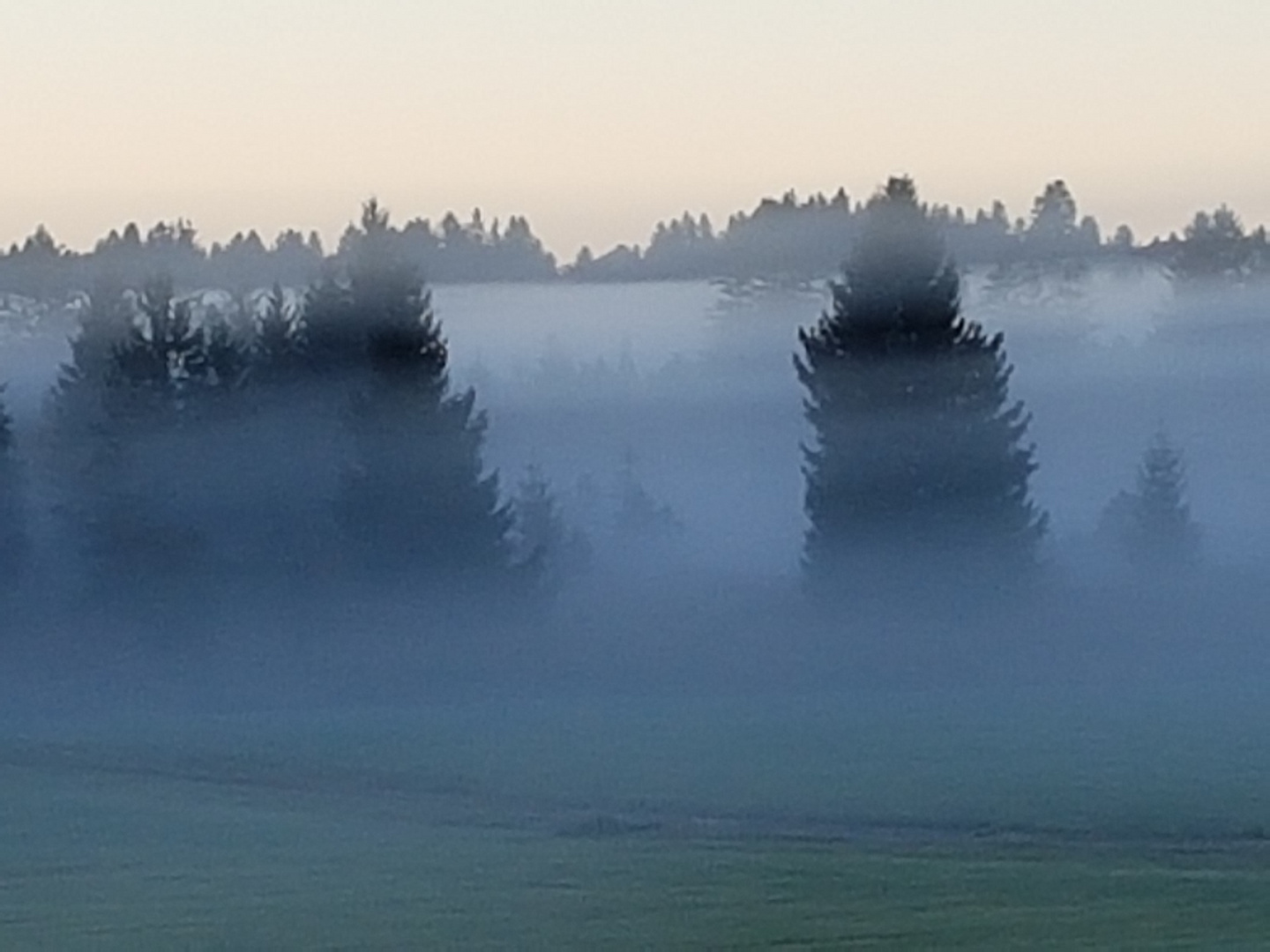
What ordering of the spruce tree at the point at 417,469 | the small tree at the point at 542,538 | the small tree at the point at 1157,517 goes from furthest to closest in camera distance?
the small tree at the point at 1157,517
the small tree at the point at 542,538
the spruce tree at the point at 417,469

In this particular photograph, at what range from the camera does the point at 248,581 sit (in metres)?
62.3

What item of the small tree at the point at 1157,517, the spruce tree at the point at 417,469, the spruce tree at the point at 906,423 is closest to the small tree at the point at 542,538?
the spruce tree at the point at 417,469

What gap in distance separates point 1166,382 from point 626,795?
44.2 meters

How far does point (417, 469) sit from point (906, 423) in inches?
390

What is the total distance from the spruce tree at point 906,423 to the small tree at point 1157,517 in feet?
35.7

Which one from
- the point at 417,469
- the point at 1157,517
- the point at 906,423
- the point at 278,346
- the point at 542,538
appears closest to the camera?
the point at 417,469

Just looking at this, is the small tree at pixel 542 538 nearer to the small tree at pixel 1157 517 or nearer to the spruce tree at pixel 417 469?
the spruce tree at pixel 417 469

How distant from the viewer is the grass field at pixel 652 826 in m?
25.2

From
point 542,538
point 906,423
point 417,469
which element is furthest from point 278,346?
point 906,423

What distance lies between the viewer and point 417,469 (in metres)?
61.1

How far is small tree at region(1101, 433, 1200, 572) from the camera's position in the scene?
73938mm

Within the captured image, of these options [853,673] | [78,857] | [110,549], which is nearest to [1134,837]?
[78,857]

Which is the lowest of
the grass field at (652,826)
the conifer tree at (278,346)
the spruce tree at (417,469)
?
the grass field at (652,826)

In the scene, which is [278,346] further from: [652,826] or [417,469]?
[652,826]
